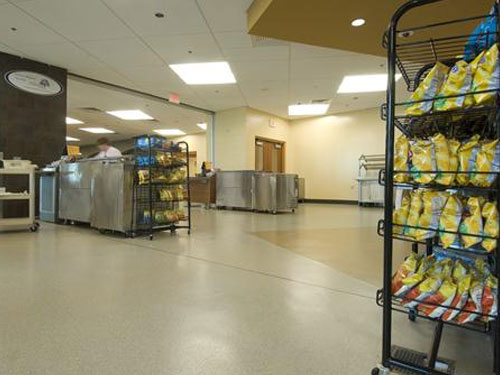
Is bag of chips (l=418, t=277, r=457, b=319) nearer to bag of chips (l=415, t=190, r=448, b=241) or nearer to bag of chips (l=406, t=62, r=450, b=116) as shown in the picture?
bag of chips (l=415, t=190, r=448, b=241)

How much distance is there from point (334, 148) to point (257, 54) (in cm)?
605

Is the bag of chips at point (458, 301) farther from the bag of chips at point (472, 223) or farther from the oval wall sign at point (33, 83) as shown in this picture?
the oval wall sign at point (33, 83)

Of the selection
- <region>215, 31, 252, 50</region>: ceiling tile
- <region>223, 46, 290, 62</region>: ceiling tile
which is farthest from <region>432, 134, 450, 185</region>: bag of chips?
<region>223, 46, 290, 62</region>: ceiling tile

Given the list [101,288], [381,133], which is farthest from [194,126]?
[101,288]

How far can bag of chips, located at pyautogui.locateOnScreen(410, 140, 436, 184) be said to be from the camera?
1051 millimetres

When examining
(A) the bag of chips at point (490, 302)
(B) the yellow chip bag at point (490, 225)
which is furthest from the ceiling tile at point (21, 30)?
(A) the bag of chips at point (490, 302)

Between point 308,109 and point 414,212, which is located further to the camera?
point 308,109

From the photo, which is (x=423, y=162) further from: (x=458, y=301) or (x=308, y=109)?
(x=308, y=109)

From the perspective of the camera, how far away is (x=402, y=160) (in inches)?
45.9

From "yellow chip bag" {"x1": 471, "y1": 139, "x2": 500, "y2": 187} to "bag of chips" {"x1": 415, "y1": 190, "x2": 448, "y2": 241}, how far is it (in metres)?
0.12

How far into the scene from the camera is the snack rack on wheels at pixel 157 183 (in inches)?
159

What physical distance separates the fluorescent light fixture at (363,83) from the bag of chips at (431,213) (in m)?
6.62

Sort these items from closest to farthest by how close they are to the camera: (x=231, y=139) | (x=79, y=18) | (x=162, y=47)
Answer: (x=79, y=18) < (x=162, y=47) < (x=231, y=139)

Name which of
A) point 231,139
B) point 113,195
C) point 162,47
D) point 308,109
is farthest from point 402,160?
point 308,109
